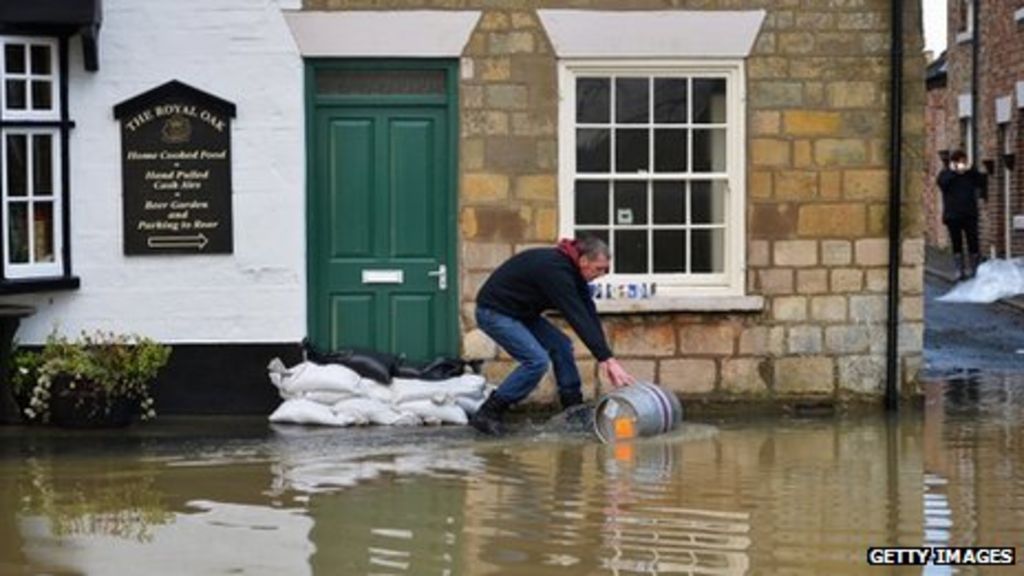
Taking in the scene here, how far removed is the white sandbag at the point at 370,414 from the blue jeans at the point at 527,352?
0.84m

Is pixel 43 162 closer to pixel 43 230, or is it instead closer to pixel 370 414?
pixel 43 230

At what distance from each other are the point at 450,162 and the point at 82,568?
6.22m

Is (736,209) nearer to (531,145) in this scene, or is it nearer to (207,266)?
(531,145)

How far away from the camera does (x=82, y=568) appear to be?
9.05 meters

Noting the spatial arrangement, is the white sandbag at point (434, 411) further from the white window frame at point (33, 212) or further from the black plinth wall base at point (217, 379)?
the white window frame at point (33, 212)

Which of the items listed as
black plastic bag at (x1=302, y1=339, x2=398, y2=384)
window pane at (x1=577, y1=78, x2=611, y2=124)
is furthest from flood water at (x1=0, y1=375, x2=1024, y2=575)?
window pane at (x1=577, y1=78, x2=611, y2=124)

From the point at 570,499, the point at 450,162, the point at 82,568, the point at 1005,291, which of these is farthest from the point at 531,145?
the point at 1005,291

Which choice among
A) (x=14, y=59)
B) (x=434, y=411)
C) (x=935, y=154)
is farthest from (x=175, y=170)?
(x=935, y=154)

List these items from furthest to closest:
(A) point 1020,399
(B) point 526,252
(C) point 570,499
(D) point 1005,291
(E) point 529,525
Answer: (D) point 1005,291 → (A) point 1020,399 → (B) point 526,252 → (C) point 570,499 → (E) point 529,525

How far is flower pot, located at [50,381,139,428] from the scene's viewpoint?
14.0 m

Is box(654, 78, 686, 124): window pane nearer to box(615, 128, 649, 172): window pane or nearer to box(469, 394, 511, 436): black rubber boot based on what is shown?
box(615, 128, 649, 172): window pane

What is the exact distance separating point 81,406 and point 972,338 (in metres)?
10.2

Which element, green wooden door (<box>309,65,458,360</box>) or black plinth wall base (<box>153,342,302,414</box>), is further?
green wooden door (<box>309,65,458,360</box>)

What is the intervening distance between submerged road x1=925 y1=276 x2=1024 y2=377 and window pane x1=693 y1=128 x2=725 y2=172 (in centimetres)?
357
